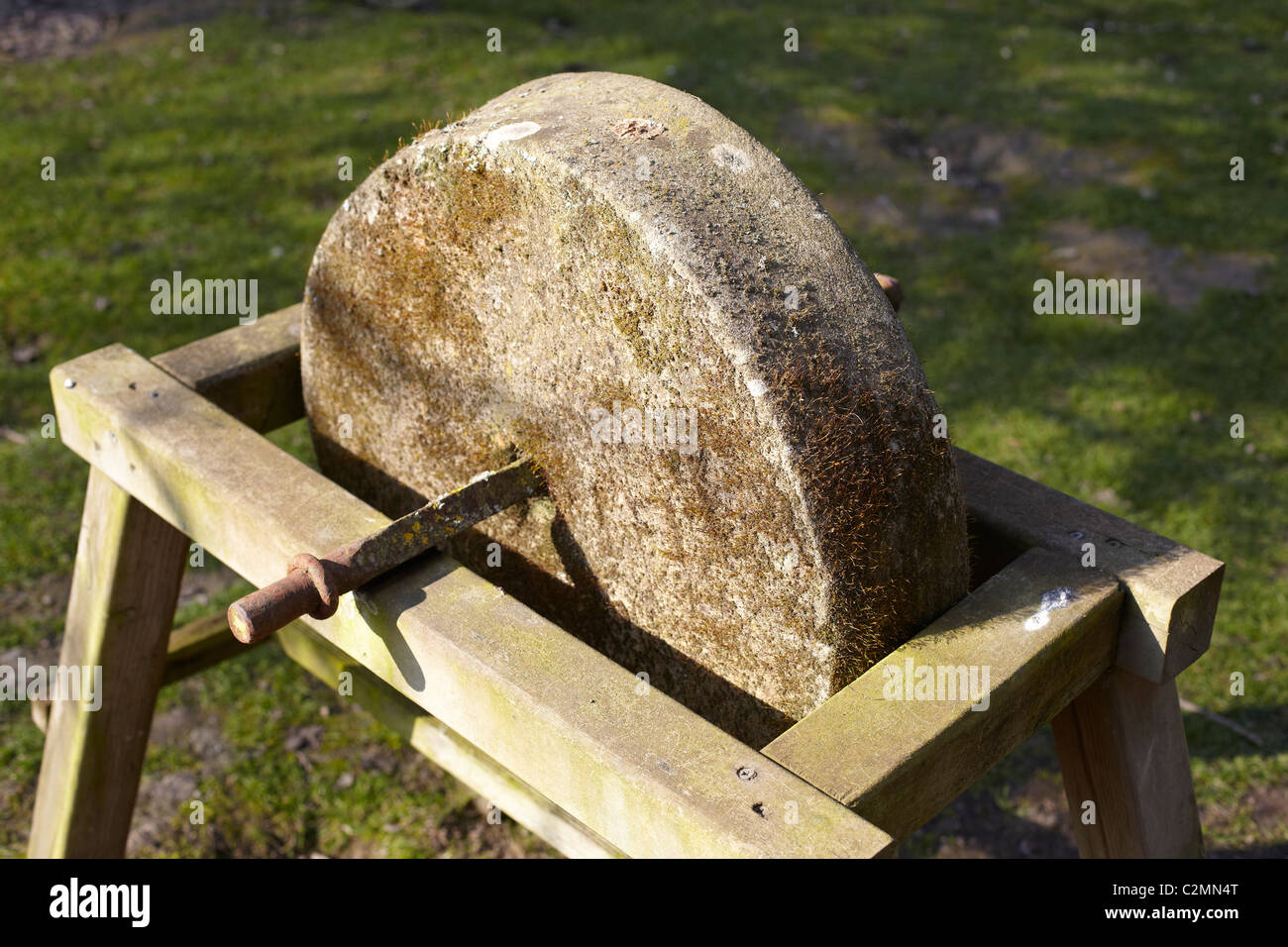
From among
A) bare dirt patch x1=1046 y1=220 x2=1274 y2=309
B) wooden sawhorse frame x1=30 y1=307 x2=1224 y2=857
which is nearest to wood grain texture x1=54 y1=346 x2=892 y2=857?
wooden sawhorse frame x1=30 y1=307 x2=1224 y2=857

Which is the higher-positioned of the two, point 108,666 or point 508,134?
point 508,134

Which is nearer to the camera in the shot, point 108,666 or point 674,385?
point 674,385

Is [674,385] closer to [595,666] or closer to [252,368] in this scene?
[595,666]

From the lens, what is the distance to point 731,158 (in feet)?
6.44

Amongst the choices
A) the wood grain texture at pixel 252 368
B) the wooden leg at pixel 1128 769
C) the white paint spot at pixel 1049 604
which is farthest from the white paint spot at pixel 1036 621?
the wood grain texture at pixel 252 368

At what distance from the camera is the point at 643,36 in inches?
292

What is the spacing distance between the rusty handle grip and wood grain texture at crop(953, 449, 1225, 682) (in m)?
1.15

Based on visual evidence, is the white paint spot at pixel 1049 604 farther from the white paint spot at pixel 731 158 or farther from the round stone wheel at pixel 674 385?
the white paint spot at pixel 731 158

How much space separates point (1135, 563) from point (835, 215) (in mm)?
3937

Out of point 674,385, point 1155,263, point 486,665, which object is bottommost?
point 1155,263

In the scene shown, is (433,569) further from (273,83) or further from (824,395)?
(273,83)

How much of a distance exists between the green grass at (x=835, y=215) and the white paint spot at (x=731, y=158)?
7.35ft

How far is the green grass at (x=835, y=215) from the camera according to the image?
3.72m

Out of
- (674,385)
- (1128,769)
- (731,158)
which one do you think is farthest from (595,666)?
(1128,769)
